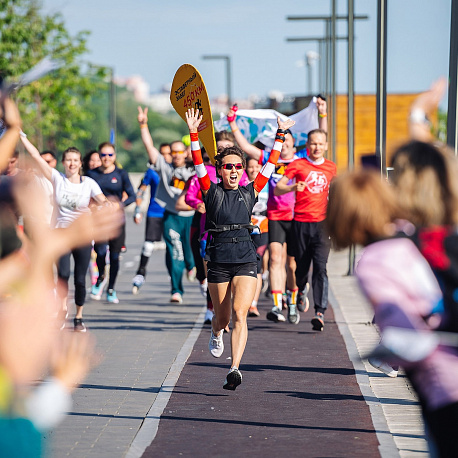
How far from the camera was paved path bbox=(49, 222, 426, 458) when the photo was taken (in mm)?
6184

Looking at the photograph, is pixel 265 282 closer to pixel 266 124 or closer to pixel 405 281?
pixel 266 124

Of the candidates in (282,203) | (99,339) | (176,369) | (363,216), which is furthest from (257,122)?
(363,216)

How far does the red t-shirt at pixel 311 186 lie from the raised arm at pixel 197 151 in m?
2.43

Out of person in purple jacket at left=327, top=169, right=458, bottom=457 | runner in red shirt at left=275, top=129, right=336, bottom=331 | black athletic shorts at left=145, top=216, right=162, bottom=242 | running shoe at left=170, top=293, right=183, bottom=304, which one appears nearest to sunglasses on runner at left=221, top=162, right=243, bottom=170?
runner in red shirt at left=275, top=129, right=336, bottom=331

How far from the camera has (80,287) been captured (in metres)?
11.2

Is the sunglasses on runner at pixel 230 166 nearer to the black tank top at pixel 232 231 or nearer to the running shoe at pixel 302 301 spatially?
the black tank top at pixel 232 231

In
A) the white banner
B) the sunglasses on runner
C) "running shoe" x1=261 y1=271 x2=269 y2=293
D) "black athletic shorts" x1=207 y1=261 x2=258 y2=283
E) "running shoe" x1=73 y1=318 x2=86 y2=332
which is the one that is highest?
the sunglasses on runner

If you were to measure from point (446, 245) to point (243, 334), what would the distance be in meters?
4.40

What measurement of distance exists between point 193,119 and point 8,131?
4917 mm

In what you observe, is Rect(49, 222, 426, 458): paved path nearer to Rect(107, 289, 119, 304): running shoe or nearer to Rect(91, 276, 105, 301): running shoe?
Rect(107, 289, 119, 304): running shoe

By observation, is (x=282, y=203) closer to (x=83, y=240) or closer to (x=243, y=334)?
(x=243, y=334)

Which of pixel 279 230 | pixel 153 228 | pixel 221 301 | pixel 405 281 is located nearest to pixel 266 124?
pixel 153 228

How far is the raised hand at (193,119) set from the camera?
8375 millimetres

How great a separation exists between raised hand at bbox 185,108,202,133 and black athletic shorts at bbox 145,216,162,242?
586 cm
